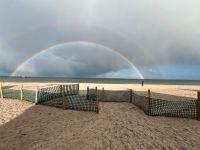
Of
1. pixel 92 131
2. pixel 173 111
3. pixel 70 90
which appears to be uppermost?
pixel 70 90

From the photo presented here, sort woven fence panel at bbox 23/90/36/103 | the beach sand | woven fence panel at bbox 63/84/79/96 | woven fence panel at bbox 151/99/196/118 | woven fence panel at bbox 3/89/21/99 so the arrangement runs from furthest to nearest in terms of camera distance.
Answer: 1. woven fence panel at bbox 63/84/79/96
2. woven fence panel at bbox 3/89/21/99
3. woven fence panel at bbox 23/90/36/103
4. woven fence panel at bbox 151/99/196/118
5. the beach sand

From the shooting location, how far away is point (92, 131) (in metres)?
11.0

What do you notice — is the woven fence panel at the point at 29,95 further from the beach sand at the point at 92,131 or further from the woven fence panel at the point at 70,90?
the woven fence panel at the point at 70,90

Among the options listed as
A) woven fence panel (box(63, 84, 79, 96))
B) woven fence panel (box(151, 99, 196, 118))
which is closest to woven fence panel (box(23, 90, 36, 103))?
woven fence panel (box(63, 84, 79, 96))

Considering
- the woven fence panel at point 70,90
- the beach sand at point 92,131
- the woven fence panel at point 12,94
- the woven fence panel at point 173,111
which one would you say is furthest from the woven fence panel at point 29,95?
the woven fence panel at point 173,111

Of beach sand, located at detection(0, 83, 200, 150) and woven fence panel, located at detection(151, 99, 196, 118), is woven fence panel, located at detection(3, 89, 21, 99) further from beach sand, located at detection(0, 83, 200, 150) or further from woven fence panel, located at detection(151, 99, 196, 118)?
woven fence panel, located at detection(151, 99, 196, 118)

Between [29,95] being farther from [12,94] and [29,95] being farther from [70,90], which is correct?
[70,90]

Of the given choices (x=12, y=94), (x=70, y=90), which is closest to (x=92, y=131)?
(x=12, y=94)

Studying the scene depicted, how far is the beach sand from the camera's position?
9.23 m

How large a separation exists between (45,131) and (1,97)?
13658 millimetres

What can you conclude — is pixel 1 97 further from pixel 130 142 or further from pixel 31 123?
pixel 130 142

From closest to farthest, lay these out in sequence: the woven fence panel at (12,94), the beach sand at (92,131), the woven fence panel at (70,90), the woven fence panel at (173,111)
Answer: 1. the beach sand at (92,131)
2. the woven fence panel at (173,111)
3. the woven fence panel at (12,94)
4. the woven fence panel at (70,90)

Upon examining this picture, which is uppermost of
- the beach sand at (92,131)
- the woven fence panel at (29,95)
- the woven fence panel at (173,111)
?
the woven fence panel at (29,95)

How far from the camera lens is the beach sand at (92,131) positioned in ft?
30.3
